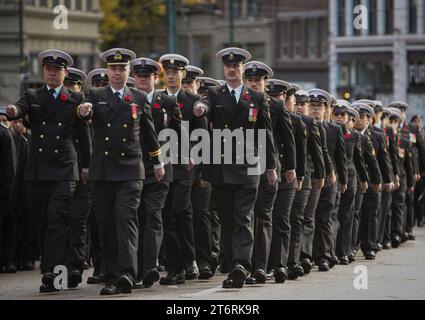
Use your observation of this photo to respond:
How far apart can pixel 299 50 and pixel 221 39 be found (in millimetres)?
5153

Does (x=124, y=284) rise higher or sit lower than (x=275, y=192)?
lower

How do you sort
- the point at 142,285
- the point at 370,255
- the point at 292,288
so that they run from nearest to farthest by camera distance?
the point at 142,285 < the point at 292,288 < the point at 370,255

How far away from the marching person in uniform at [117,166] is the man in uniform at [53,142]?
536mm

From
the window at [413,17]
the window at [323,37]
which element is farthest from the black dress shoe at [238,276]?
the window at [323,37]

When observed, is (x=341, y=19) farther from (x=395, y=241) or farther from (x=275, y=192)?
(x=275, y=192)

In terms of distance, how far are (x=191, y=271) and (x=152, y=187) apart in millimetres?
1315

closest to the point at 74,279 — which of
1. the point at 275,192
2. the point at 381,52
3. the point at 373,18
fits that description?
the point at 275,192

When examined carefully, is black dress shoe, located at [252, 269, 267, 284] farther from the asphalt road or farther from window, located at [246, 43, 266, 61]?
window, located at [246, 43, 266, 61]

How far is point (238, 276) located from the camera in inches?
531

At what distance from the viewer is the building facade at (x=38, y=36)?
4297 cm

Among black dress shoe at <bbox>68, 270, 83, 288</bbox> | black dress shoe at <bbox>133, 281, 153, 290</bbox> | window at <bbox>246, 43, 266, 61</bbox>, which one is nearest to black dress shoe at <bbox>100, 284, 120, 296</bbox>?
black dress shoe at <bbox>133, 281, 153, 290</bbox>

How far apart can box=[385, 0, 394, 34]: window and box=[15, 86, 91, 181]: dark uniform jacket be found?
178ft

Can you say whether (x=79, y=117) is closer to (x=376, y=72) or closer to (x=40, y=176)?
(x=40, y=176)

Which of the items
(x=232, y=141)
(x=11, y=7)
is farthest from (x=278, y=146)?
(x=11, y=7)
